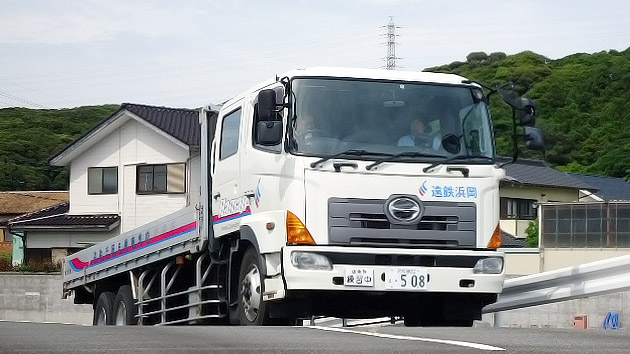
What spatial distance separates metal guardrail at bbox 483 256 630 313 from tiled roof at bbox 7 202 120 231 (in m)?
32.9

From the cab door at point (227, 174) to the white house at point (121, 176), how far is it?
29.3 meters

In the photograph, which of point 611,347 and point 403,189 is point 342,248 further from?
point 611,347

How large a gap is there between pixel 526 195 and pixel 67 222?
24.4m

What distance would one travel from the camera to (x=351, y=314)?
11.9 meters

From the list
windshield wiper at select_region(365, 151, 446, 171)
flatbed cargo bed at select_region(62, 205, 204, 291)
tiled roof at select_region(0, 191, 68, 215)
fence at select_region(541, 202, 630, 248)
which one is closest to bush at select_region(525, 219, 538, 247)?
fence at select_region(541, 202, 630, 248)

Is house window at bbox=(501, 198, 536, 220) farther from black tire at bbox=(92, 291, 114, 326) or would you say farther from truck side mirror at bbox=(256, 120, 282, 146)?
truck side mirror at bbox=(256, 120, 282, 146)

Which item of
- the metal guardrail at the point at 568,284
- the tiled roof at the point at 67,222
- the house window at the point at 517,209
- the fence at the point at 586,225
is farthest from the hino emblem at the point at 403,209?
the house window at the point at 517,209

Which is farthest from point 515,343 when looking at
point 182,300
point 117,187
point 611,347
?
point 117,187

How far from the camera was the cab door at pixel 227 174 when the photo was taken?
467 inches

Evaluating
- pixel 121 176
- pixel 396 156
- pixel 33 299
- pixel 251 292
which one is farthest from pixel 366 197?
pixel 121 176

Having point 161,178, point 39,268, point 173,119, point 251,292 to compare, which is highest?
point 173,119

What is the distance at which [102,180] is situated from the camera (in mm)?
45719

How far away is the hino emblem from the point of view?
10773 mm

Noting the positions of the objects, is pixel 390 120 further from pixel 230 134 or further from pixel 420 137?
pixel 230 134
